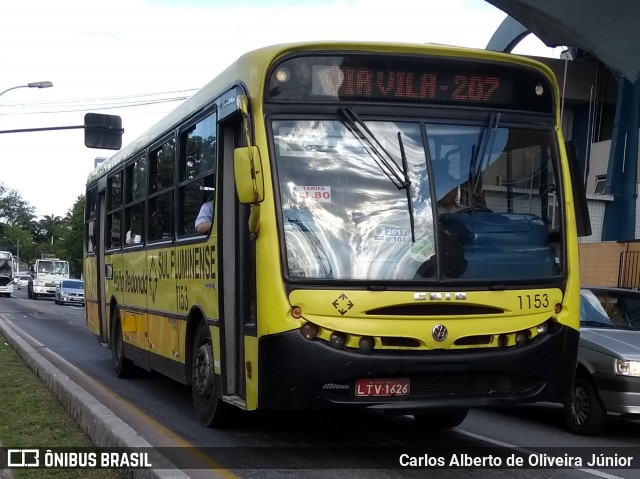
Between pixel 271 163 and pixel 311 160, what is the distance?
30 centimetres

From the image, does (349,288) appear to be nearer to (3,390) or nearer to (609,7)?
(3,390)

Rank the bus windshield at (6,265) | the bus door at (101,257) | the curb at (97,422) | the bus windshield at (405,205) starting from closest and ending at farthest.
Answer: the curb at (97,422) < the bus windshield at (405,205) < the bus door at (101,257) < the bus windshield at (6,265)

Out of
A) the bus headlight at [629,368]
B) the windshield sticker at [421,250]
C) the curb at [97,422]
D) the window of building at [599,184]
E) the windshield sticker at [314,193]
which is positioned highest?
the window of building at [599,184]

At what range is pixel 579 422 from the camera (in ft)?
31.3

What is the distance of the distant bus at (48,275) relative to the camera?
184 feet

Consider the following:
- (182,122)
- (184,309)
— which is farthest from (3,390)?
(182,122)

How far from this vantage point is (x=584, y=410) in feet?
31.2

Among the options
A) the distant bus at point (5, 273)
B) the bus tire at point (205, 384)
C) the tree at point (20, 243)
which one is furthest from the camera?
the tree at point (20, 243)

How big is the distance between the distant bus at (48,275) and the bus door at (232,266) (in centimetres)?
4982

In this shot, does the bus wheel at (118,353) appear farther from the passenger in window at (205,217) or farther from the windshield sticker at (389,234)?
the windshield sticker at (389,234)

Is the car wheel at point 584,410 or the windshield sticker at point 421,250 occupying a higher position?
the windshield sticker at point 421,250

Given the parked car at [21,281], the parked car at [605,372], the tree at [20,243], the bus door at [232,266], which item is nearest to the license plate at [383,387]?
the bus door at [232,266]

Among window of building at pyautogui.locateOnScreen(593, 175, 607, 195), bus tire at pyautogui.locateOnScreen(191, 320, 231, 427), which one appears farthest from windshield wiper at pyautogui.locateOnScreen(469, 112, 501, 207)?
window of building at pyautogui.locateOnScreen(593, 175, 607, 195)

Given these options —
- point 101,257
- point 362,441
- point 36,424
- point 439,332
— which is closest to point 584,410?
point 362,441
